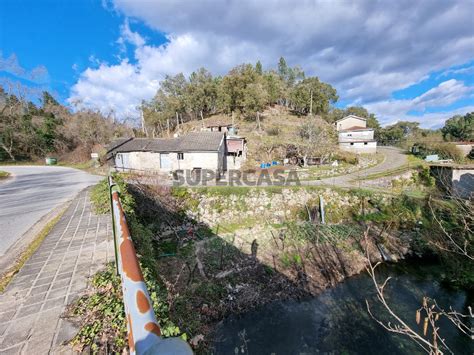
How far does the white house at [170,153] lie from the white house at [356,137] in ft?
72.8

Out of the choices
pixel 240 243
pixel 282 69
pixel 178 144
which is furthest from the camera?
pixel 282 69

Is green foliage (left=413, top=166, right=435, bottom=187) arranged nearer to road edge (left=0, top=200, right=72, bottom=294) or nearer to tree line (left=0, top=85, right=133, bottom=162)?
road edge (left=0, top=200, right=72, bottom=294)

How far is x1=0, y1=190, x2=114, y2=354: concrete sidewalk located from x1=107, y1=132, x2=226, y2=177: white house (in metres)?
16.8

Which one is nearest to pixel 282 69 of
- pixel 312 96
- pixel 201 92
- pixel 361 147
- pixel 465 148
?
pixel 312 96

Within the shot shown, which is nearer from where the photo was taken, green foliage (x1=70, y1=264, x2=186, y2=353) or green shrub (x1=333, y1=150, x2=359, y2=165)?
green foliage (x1=70, y1=264, x2=186, y2=353)

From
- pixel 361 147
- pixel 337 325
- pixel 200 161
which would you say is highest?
pixel 361 147

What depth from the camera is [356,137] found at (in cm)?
3653

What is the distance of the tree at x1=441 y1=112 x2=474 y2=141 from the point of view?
109ft

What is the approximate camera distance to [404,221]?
14.0 metres

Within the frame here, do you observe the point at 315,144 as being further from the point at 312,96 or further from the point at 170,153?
the point at 312,96

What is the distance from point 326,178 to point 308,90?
27.7 metres

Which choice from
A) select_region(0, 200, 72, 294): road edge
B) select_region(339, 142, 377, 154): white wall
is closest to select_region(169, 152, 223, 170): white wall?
select_region(0, 200, 72, 294): road edge

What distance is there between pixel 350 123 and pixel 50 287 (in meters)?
49.6

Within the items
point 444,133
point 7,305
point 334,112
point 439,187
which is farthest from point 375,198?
point 334,112
